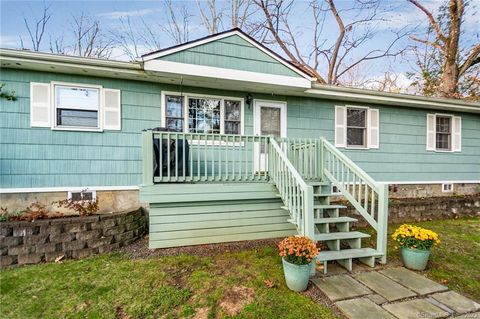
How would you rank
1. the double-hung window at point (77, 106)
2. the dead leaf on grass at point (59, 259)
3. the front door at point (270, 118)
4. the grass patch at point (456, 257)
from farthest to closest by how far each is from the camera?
the front door at point (270, 118)
the double-hung window at point (77, 106)
the dead leaf on grass at point (59, 259)
the grass patch at point (456, 257)

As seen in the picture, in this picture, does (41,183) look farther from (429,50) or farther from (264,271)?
(429,50)

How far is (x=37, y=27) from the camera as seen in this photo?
467 inches

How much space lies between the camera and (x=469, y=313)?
2.55m

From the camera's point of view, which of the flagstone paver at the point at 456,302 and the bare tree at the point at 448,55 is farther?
the bare tree at the point at 448,55

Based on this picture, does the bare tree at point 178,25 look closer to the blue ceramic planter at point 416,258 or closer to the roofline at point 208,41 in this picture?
the roofline at point 208,41

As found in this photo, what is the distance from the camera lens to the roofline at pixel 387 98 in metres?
6.25

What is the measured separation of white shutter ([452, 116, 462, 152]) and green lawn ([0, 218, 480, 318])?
5.62 metres

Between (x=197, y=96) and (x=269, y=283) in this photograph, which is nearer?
(x=269, y=283)

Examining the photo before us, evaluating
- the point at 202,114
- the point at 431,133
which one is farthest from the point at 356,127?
the point at 202,114

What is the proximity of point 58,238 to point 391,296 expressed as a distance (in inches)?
197

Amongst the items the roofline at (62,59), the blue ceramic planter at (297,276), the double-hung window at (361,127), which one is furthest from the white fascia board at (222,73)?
the blue ceramic planter at (297,276)

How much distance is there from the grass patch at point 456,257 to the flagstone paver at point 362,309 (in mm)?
1346

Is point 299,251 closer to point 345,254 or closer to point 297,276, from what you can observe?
point 297,276

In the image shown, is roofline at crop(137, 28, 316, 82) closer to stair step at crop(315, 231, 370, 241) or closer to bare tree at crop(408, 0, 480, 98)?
stair step at crop(315, 231, 370, 241)
